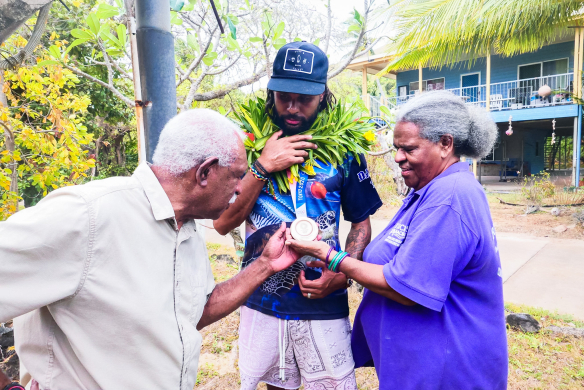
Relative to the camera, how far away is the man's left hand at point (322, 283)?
2115 millimetres

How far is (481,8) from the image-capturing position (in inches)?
320

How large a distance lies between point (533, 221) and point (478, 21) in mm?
4923

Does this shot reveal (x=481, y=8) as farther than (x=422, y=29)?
No

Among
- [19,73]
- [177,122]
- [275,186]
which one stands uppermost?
[19,73]

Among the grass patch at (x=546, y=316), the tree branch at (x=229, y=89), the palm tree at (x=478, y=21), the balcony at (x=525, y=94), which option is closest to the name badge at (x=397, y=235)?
the tree branch at (x=229, y=89)

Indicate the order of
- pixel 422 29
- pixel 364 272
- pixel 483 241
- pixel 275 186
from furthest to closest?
pixel 422 29 < pixel 275 186 < pixel 364 272 < pixel 483 241

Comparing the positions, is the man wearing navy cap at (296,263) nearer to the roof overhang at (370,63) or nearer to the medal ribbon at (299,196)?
the medal ribbon at (299,196)

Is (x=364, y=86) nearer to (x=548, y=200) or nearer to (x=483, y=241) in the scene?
(x=548, y=200)

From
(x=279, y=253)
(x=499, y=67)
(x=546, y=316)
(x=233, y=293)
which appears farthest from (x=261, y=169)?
(x=499, y=67)

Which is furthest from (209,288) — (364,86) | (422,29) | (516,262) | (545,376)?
(364,86)

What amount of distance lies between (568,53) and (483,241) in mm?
17763

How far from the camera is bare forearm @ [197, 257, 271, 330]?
1914 millimetres

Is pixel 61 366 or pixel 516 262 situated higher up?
pixel 61 366

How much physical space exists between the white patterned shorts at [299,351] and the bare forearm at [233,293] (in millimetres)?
365
